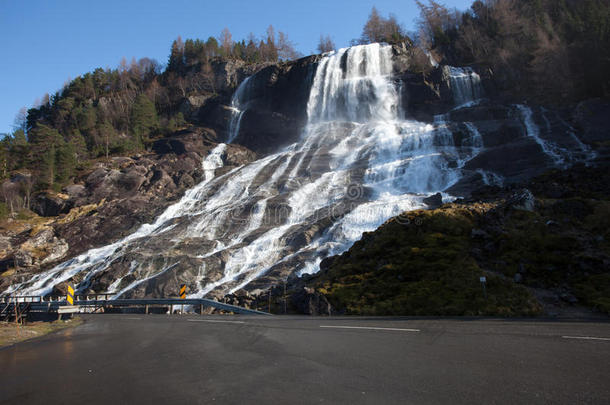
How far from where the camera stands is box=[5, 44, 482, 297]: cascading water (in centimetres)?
3139

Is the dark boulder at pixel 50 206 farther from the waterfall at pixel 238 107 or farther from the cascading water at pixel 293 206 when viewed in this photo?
the waterfall at pixel 238 107

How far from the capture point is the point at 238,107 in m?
85.6

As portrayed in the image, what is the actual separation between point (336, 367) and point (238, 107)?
84432 millimetres

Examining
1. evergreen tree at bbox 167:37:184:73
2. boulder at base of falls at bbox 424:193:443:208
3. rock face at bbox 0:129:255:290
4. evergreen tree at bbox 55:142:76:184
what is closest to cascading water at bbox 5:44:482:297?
boulder at base of falls at bbox 424:193:443:208

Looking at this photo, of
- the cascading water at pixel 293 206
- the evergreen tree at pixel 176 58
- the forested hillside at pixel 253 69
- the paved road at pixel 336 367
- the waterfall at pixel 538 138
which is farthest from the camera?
the evergreen tree at pixel 176 58

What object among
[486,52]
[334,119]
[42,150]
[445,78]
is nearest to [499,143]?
[445,78]

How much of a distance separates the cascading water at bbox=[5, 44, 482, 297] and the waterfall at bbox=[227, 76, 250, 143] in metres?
12.0

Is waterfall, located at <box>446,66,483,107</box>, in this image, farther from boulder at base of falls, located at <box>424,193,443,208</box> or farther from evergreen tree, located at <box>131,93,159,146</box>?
evergreen tree, located at <box>131,93,159,146</box>

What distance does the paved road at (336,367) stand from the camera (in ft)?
16.6

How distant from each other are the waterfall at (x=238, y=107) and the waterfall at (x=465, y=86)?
43.5 metres

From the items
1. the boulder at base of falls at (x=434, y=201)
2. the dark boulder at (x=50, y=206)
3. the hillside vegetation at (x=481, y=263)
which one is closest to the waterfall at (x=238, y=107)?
the dark boulder at (x=50, y=206)

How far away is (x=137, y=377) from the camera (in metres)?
6.41

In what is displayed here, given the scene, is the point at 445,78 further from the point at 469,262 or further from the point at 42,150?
the point at 42,150

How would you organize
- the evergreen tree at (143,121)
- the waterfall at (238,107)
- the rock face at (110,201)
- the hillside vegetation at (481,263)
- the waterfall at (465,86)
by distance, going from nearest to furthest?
the hillside vegetation at (481,263), the rock face at (110,201), the waterfall at (465,86), the waterfall at (238,107), the evergreen tree at (143,121)
